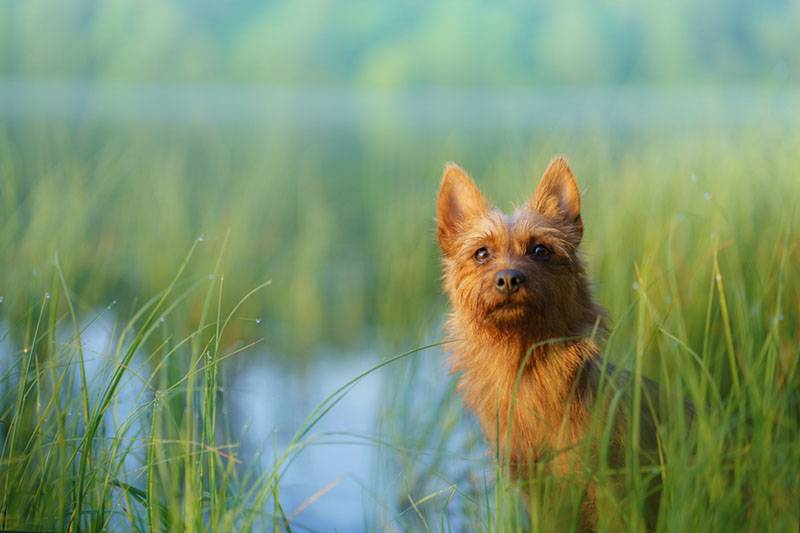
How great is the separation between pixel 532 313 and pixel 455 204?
641 millimetres

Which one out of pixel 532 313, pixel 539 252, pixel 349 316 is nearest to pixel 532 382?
pixel 532 313

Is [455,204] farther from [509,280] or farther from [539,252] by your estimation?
[509,280]

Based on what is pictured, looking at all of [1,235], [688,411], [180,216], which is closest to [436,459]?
[688,411]

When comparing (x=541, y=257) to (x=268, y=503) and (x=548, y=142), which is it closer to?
(x=268, y=503)

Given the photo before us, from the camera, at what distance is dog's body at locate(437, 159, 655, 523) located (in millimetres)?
3328

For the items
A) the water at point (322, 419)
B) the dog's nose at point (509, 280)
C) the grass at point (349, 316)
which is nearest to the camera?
the grass at point (349, 316)

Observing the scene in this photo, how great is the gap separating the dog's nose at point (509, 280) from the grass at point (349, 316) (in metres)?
0.37

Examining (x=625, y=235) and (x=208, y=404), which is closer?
(x=208, y=404)

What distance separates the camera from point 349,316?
793cm

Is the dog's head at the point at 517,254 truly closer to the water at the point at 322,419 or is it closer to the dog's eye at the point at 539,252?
the dog's eye at the point at 539,252

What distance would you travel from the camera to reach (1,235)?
19.7 ft

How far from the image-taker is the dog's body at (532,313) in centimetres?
333

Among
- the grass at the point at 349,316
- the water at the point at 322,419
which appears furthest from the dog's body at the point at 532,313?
the water at the point at 322,419

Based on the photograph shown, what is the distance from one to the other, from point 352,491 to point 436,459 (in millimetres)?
726
